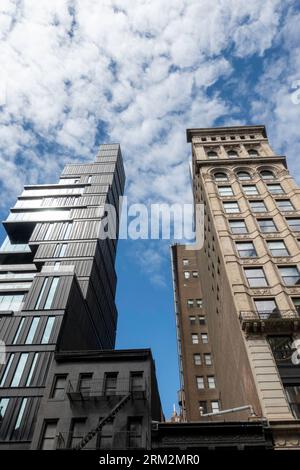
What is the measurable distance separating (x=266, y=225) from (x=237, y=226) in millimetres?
2793

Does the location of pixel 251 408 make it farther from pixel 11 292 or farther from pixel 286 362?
pixel 11 292

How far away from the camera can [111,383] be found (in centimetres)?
2866

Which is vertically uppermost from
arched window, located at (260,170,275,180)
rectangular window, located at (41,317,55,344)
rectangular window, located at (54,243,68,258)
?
rectangular window, located at (54,243,68,258)

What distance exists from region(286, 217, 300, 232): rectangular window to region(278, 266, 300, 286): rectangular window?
215 inches

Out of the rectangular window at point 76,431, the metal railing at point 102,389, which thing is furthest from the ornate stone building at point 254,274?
the rectangular window at point 76,431

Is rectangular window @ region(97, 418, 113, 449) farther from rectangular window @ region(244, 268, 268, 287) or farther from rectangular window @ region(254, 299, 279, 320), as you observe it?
rectangular window @ region(244, 268, 268, 287)

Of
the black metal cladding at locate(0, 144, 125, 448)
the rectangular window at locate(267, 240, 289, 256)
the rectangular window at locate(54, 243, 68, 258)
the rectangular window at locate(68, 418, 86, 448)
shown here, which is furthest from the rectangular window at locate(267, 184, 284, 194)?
the rectangular window at locate(54, 243, 68, 258)

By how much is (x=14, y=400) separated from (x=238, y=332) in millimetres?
20969

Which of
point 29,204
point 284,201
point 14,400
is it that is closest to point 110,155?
point 29,204

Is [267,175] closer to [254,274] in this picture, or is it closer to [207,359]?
[254,274]

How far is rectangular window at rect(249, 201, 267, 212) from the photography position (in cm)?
3881

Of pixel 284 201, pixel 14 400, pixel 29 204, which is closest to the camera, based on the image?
pixel 14 400

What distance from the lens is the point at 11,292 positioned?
54.2m

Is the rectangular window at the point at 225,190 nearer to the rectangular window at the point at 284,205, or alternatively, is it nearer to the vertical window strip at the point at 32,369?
the rectangular window at the point at 284,205
